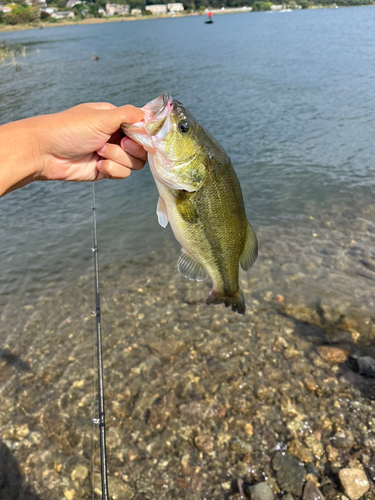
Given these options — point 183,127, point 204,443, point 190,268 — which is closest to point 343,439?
point 204,443

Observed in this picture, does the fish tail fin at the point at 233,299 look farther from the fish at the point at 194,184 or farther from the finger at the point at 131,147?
the finger at the point at 131,147

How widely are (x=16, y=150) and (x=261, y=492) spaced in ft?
12.7

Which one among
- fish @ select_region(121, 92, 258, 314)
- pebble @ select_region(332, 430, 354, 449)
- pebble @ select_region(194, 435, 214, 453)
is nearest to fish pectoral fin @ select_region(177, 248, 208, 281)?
fish @ select_region(121, 92, 258, 314)

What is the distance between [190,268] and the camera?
2.98 m

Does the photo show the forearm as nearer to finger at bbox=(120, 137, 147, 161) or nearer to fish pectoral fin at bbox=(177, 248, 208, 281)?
finger at bbox=(120, 137, 147, 161)

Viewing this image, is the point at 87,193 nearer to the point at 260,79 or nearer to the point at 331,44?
the point at 260,79

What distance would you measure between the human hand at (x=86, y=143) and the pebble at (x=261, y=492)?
3372mm

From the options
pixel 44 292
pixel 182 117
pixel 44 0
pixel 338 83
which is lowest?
pixel 44 292

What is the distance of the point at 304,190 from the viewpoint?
33.7 feet

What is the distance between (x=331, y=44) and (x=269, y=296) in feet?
116

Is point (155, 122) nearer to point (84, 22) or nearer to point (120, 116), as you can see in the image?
point (120, 116)

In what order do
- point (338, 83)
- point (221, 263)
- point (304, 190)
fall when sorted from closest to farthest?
point (221, 263), point (304, 190), point (338, 83)

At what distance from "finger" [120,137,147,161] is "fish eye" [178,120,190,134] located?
1.88 ft

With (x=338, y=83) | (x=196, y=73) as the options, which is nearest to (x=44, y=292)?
(x=338, y=83)
